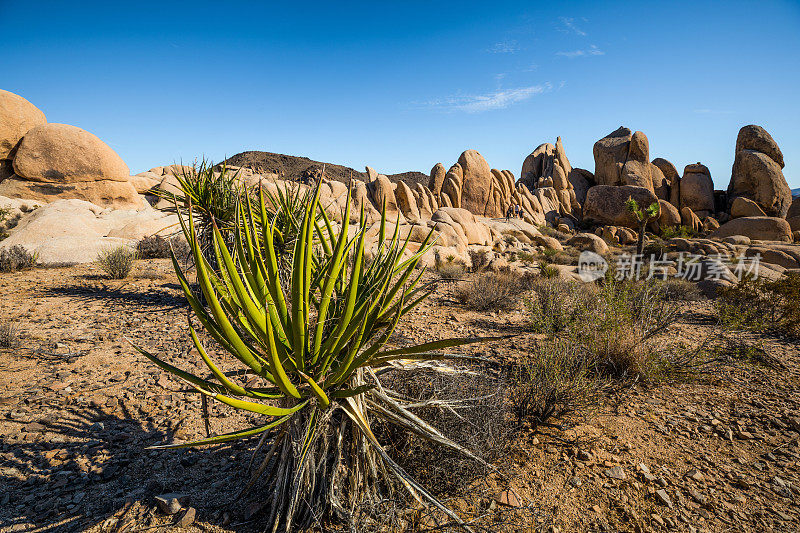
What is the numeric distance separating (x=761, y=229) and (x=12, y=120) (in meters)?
45.9

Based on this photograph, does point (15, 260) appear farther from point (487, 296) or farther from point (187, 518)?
point (487, 296)

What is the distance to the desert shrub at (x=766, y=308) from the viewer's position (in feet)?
18.7

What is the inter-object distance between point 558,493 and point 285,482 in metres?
1.82

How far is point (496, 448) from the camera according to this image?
254cm

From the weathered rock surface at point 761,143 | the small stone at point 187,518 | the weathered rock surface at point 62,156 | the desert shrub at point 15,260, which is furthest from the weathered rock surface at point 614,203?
the weathered rock surface at point 62,156

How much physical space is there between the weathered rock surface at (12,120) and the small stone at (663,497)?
2699 centimetres

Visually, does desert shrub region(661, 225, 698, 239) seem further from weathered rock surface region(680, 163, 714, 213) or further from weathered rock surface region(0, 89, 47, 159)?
weathered rock surface region(0, 89, 47, 159)

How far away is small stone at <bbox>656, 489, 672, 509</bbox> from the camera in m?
2.45

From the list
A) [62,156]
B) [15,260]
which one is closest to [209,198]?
[15,260]

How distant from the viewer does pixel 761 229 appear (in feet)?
86.3

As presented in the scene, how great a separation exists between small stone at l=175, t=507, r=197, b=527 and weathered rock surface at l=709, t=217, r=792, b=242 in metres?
35.9

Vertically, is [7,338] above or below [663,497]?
above

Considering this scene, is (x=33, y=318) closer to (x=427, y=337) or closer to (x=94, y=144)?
(x=427, y=337)

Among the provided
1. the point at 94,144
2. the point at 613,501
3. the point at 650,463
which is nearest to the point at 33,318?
the point at 613,501
